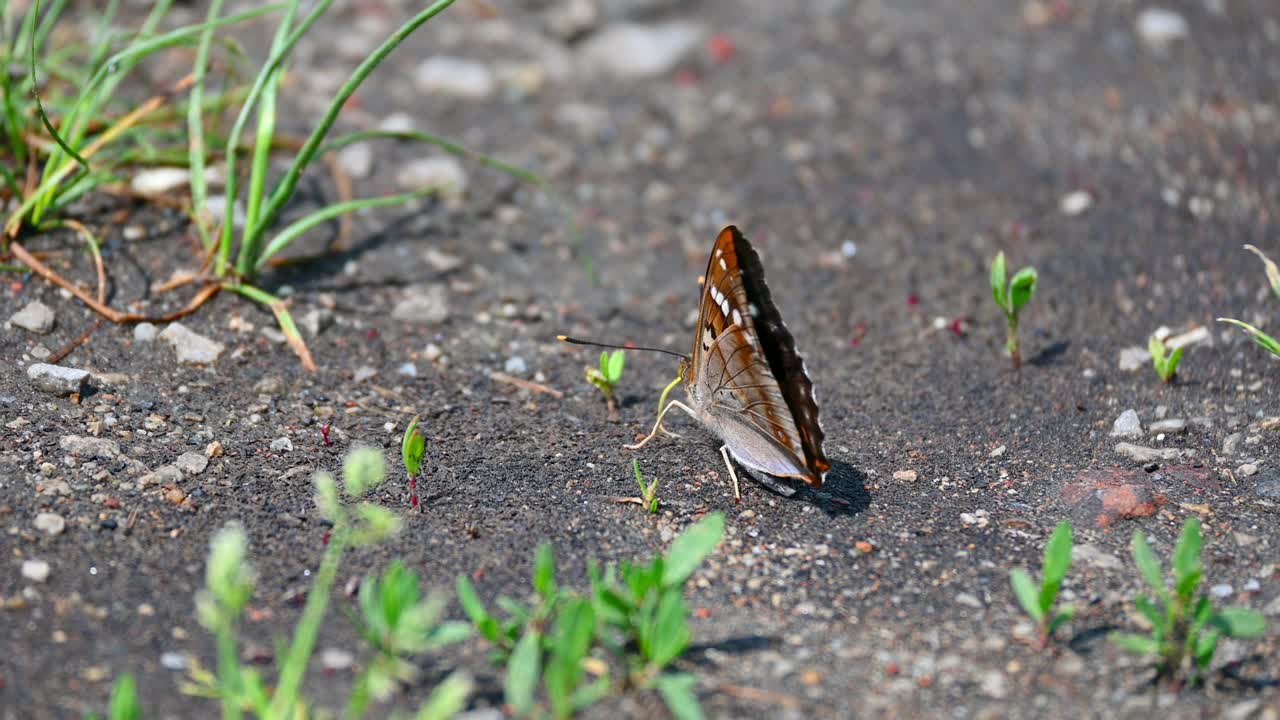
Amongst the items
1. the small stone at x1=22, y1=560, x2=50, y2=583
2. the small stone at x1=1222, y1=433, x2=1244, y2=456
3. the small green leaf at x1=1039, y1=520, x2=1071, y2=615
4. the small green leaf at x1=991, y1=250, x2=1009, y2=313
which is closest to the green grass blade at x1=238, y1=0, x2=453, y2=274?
the small stone at x1=22, y1=560, x2=50, y2=583

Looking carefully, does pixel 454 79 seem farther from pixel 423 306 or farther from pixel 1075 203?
pixel 1075 203

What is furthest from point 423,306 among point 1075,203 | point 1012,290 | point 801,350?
point 1075,203

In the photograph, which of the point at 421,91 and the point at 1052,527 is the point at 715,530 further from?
the point at 421,91

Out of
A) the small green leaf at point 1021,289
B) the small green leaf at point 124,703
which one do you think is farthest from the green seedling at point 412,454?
the small green leaf at point 1021,289

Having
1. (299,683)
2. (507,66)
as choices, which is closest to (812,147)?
(507,66)

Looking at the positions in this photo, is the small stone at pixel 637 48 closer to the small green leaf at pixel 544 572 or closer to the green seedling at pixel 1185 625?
the small green leaf at pixel 544 572

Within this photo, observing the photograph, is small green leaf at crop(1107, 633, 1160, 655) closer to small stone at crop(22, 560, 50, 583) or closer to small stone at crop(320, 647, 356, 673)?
small stone at crop(320, 647, 356, 673)
